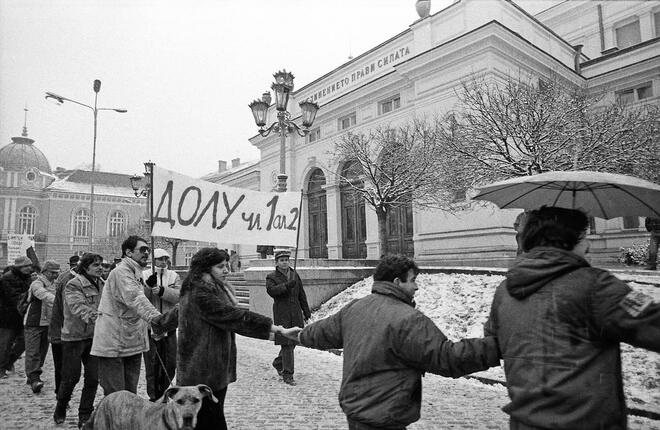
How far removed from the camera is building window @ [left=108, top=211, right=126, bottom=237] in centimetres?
6127

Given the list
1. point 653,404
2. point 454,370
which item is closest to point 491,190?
point 454,370

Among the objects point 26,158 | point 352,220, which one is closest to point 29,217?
point 26,158

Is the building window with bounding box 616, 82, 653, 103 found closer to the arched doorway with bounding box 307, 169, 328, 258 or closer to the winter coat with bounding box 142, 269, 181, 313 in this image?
the arched doorway with bounding box 307, 169, 328, 258

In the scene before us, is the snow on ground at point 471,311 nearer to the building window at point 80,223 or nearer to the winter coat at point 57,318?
the winter coat at point 57,318

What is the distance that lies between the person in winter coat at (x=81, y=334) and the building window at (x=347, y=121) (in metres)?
19.1

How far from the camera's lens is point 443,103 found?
60.7 ft

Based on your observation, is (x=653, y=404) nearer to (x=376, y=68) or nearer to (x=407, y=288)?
(x=407, y=288)

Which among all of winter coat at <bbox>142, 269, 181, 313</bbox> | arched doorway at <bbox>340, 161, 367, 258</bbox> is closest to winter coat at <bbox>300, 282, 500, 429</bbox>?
winter coat at <bbox>142, 269, 181, 313</bbox>

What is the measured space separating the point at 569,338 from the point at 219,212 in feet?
15.7

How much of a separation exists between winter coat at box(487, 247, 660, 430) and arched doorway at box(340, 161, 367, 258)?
20.0 meters

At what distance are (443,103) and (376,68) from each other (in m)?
5.67

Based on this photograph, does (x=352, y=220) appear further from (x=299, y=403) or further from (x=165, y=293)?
(x=165, y=293)

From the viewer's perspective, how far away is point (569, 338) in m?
1.95

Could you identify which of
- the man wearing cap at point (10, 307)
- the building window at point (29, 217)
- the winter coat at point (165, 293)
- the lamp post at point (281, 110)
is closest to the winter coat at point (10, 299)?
the man wearing cap at point (10, 307)
